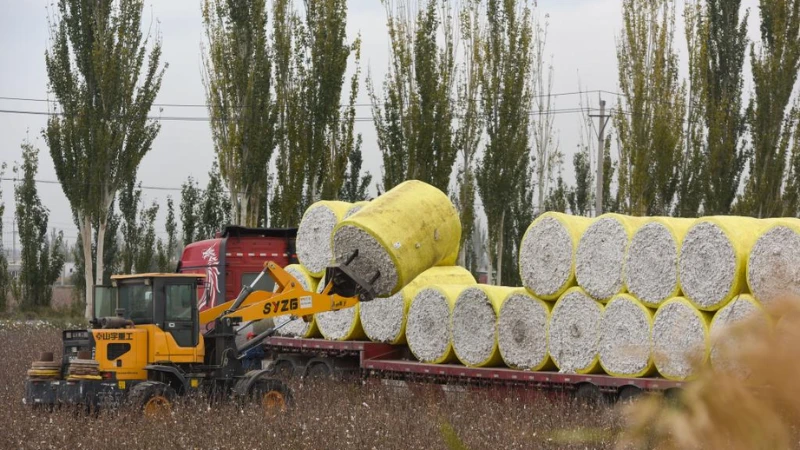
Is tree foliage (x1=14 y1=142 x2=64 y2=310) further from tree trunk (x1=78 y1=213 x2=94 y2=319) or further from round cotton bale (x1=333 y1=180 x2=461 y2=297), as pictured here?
round cotton bale (x1=333 y1=180 x2=461 y2=297)

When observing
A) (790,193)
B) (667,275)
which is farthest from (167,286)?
(790,193)

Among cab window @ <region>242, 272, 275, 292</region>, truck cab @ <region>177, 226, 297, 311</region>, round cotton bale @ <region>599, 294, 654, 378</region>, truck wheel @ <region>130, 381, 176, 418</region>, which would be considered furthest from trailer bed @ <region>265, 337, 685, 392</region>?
truck wheel @ <region>130, 381, 176, 418</region>

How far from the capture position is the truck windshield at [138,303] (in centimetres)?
1184

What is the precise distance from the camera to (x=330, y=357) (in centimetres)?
1497

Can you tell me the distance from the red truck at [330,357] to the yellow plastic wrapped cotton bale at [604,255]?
951 millimetres

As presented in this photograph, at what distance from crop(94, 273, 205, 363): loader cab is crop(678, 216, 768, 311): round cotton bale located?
522 cm

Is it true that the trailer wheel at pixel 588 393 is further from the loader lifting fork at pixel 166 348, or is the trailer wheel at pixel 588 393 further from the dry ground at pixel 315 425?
the loader lifting fork at pixel 166 348

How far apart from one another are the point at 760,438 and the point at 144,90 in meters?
27.9

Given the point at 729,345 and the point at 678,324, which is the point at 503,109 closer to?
the point at 678,324

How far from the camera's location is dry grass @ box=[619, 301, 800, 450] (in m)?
1.03

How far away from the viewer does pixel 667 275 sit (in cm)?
1076

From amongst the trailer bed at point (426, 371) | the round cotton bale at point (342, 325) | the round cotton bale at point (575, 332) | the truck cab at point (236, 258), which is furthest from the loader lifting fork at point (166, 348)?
the truck cab at point (236, 258)

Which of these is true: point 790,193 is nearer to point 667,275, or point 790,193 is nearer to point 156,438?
point 667,275

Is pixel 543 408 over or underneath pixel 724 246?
underneath
